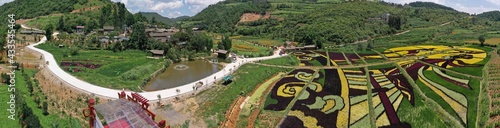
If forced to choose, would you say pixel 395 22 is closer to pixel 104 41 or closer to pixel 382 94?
pixel 382 94

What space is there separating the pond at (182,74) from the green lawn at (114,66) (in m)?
1.65

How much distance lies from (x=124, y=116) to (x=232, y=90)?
24.7m

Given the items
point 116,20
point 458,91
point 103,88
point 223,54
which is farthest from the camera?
point 116,20

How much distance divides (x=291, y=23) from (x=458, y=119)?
8087 centimetres

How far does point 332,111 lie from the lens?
103 feet

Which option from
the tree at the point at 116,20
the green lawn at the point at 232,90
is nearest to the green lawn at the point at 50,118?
the green lawn at the point at 232,90

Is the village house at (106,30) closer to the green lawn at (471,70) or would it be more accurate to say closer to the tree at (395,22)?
the green lawn at (471,70)

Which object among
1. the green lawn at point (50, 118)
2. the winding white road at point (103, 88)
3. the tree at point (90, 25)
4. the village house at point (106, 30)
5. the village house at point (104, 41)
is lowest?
the green lawn at point (50, 118)

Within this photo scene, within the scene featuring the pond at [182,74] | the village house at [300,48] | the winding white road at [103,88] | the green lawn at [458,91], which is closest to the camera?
the green lawn at [458,91]

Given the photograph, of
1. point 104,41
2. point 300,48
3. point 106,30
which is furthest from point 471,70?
point 106,30

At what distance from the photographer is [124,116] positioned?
1418cm

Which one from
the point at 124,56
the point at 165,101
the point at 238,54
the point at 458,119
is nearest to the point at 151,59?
the point at 124,56

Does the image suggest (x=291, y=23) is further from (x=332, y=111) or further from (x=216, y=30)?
(x=332, y=111)

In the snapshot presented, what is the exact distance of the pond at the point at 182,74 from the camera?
42.2m
